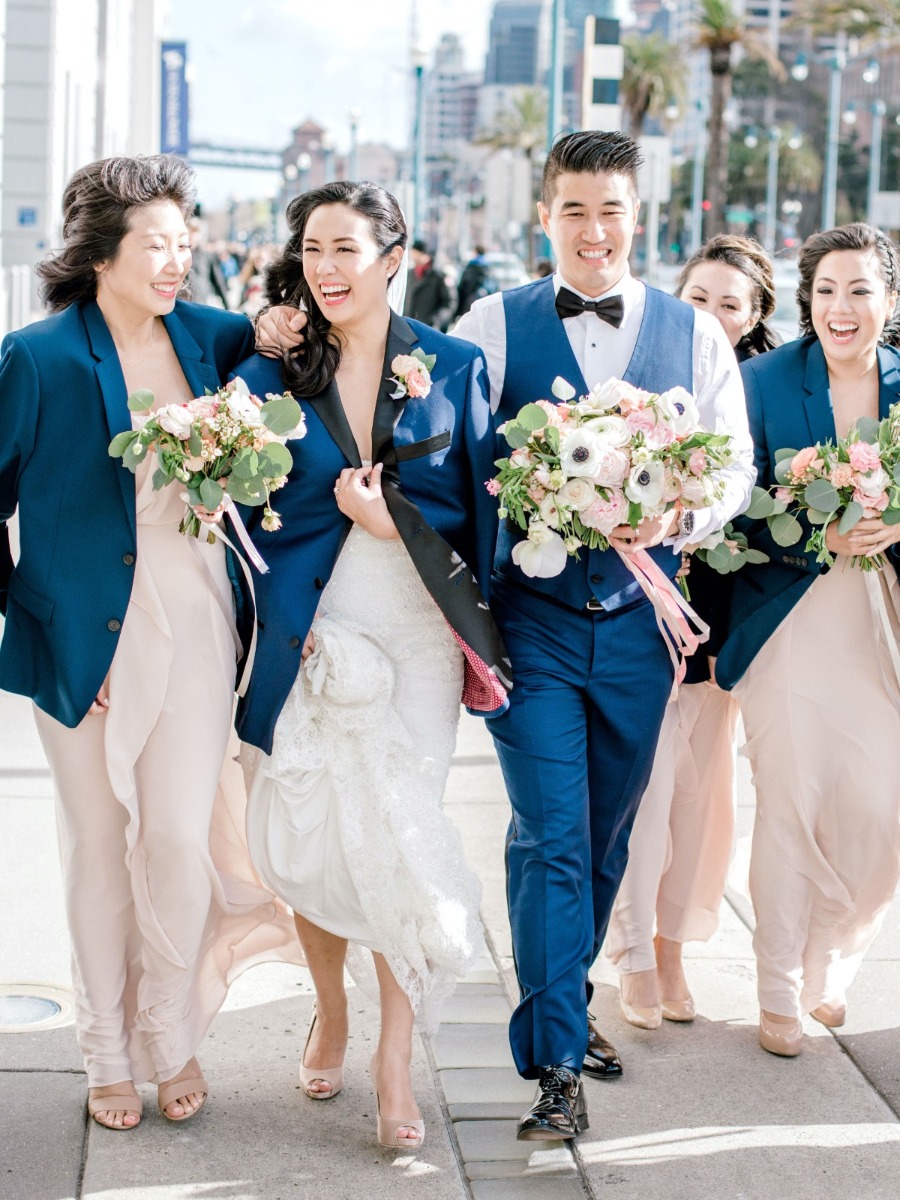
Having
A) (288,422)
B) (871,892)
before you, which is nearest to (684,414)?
(288,422)

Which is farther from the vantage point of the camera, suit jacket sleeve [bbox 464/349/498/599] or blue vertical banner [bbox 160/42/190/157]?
blue vertical banner [bbox 160/42/190/157]

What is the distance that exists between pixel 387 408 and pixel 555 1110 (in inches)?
68.5

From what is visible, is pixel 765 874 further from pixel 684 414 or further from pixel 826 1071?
pixel 684 414

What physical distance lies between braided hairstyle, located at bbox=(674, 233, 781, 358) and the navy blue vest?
903 millimetres

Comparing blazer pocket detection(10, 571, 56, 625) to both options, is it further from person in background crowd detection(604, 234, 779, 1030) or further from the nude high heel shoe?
the nude high heel shoe

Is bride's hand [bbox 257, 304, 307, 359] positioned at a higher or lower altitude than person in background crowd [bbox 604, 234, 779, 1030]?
higher

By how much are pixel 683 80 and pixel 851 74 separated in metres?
86.0

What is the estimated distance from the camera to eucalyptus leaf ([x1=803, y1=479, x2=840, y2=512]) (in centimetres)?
409

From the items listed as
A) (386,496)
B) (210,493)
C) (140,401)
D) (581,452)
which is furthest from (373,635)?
(140,401)

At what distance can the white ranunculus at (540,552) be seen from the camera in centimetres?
374

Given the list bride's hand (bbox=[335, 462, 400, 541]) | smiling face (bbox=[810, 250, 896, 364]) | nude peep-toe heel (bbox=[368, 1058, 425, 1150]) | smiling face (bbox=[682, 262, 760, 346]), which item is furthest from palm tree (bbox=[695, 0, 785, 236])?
nude peep-toe heel (bbox=[368, 1058, 425, 1150])

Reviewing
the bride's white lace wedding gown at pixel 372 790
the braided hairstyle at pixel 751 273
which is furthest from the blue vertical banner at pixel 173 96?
the bride's white lace wedding gown at pixel 372 790

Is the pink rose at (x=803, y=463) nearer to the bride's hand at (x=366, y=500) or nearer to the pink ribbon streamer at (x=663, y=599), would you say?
the pink ribbon streamer at (x=663, y=599)

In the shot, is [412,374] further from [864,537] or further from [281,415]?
[864,537]
